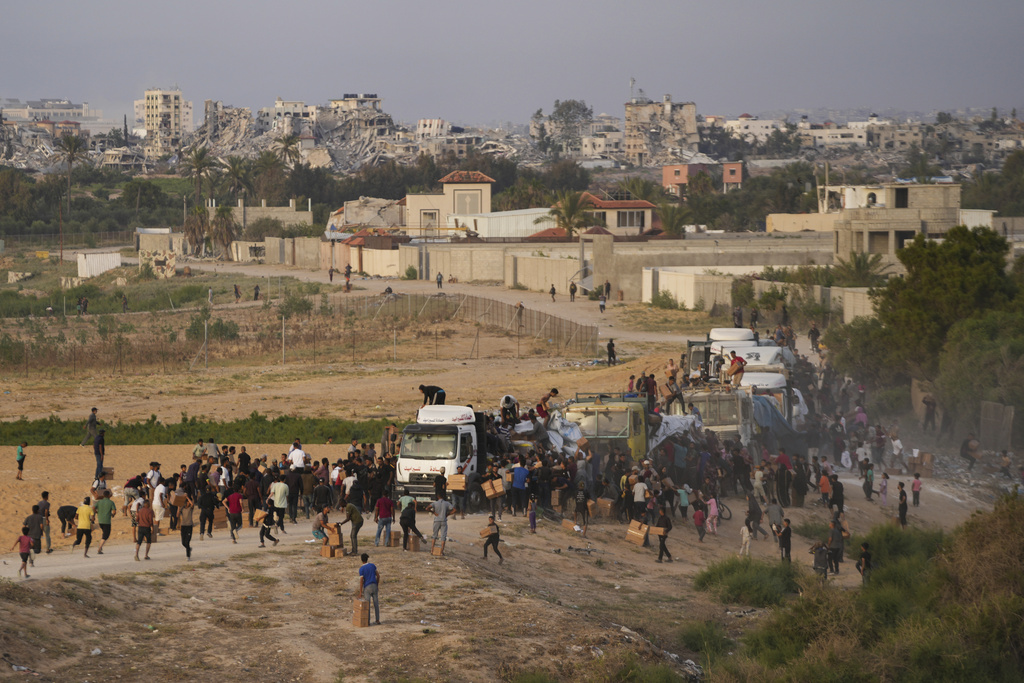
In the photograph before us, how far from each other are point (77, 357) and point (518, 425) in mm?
27834

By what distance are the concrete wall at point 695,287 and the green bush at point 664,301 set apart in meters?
0.16

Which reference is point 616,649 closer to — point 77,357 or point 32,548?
point 32,548

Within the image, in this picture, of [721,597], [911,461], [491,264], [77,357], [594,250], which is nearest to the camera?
[721,597]

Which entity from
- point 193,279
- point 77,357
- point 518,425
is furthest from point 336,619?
point 193,279

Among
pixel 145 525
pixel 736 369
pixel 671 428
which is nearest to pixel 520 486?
pixel 671 428

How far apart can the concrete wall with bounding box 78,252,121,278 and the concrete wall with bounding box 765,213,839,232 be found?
174 ft

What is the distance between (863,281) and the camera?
4919cm

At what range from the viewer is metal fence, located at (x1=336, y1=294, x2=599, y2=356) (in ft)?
156

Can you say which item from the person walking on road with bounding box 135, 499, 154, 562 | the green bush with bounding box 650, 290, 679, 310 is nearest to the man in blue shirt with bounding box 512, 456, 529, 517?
the person walking on road with bounding box 135, 499, 154, 562

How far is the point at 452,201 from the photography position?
96.8 meters

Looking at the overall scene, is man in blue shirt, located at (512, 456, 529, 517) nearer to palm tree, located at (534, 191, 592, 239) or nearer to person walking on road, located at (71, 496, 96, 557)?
person walking on road, located at (71, 496, 96, 557)

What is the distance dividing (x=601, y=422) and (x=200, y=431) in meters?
12.6

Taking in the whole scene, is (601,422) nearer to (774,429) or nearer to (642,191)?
(774,429)

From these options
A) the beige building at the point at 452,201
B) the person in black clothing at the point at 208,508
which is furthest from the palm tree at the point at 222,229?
the person in black clothing at the point at 208,508
